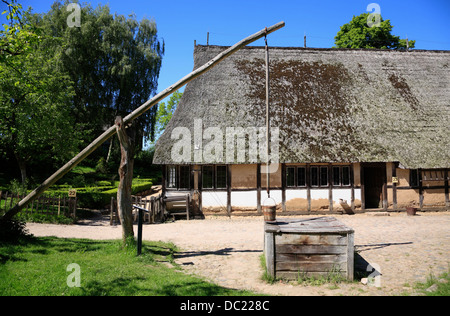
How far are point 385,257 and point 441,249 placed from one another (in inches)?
77.6

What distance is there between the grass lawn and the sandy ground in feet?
2.36

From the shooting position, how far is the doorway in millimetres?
13995

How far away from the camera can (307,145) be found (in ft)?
43.9

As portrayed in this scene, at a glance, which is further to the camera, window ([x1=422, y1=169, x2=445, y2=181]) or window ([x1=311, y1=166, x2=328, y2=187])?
window ([x1=422, y1=169, x2=445, y2=181])

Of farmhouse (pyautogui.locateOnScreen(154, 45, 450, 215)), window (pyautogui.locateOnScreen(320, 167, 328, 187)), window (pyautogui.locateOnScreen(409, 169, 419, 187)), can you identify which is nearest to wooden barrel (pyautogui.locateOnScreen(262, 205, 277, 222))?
farmhouse (pyautogui.locateOnScreen(154, 45, 450, 215))

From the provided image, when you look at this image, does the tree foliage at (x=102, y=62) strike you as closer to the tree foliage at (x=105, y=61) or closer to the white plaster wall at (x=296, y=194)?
the tree foliage at (x=105, y=61)

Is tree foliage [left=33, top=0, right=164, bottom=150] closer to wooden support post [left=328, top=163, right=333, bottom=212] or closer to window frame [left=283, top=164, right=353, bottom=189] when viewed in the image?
window frame [left=283, top=164, right=353, bottom=189]

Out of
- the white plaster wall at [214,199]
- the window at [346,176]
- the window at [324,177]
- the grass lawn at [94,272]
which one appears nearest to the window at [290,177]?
the window at [324,177]

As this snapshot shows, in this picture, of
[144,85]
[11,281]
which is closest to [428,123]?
[11,281]

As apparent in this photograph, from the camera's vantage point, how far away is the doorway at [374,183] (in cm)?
1399

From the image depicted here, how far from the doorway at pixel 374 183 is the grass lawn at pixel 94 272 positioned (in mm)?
11617

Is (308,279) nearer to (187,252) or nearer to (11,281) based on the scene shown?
(187,252)
